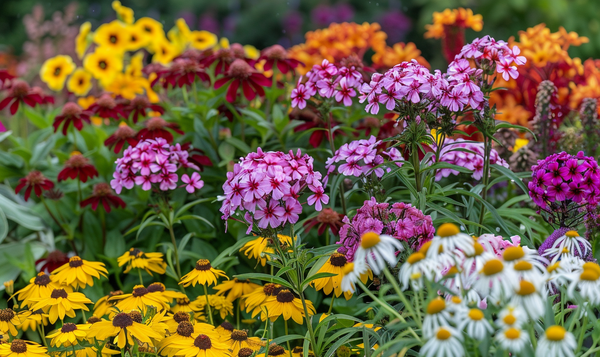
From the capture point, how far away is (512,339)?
0.80 meters

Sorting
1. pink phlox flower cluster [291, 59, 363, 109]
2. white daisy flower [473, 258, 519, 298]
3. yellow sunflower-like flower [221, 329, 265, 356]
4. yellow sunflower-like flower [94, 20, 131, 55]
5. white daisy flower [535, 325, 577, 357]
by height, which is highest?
yellow sunflower-like flower [94, 20, 131, 55]

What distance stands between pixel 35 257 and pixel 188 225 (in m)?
0.66

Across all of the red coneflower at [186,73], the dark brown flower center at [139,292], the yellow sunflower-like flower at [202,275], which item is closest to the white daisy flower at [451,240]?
the yellow sunflower-like flower at [202,275]

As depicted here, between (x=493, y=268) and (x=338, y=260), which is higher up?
(x=493, y=268)

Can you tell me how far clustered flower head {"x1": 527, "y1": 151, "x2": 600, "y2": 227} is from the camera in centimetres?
145

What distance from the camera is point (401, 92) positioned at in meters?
1.37

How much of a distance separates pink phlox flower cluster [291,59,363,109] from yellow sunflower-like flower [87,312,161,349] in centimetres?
86

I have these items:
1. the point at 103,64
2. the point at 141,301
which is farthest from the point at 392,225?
the point at 103,64

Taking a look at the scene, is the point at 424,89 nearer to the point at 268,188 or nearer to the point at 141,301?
the point at 268,188

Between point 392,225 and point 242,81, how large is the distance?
1082mm

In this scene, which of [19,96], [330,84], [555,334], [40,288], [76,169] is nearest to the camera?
[555,334]

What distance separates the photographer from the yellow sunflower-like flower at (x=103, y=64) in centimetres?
307

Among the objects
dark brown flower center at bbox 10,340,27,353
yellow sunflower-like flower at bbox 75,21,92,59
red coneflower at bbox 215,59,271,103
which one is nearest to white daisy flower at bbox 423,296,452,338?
dark brown flower center at bbox 10,340,27,353

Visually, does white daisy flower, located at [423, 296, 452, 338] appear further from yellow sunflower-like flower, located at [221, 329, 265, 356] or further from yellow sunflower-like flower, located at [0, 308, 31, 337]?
yellow sunflower-like flower, located at [0, 308, 31, 337]
